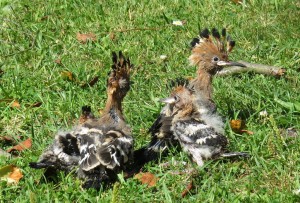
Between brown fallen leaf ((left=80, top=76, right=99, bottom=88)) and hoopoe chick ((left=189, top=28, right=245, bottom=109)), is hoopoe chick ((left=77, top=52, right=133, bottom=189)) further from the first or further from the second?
brown fallen leaf ((left=80, top=76, right=99, bottom=88))

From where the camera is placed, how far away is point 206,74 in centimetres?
665

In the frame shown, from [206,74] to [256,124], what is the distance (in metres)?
0.68

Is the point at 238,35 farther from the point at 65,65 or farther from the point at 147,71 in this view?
the point at 65,65

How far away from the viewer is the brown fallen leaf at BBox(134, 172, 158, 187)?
18.4ft

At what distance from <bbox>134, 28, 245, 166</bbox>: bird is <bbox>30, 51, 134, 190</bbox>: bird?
0.30m

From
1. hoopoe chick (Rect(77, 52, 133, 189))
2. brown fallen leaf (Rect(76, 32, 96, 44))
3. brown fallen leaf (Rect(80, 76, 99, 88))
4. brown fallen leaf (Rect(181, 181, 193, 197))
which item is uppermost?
hoopoe chick (Rect(77, 52, 133, 189))

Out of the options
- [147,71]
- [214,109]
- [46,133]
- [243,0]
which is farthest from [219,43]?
[243,0]

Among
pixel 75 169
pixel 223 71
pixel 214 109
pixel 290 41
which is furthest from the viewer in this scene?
pixel 290 41

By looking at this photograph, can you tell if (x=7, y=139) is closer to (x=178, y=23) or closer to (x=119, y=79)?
Answer: (x=119, y=79)

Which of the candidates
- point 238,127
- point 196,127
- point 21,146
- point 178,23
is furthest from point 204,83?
point 178,23

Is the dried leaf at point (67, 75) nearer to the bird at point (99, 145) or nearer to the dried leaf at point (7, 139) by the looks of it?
the dried leaf at point (7, 139)

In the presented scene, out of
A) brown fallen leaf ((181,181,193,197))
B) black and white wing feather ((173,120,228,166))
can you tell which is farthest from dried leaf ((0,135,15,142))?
brown fallen leaf ((181,181,193,197))

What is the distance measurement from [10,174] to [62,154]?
0.46 meters

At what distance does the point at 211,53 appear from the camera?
658cm
